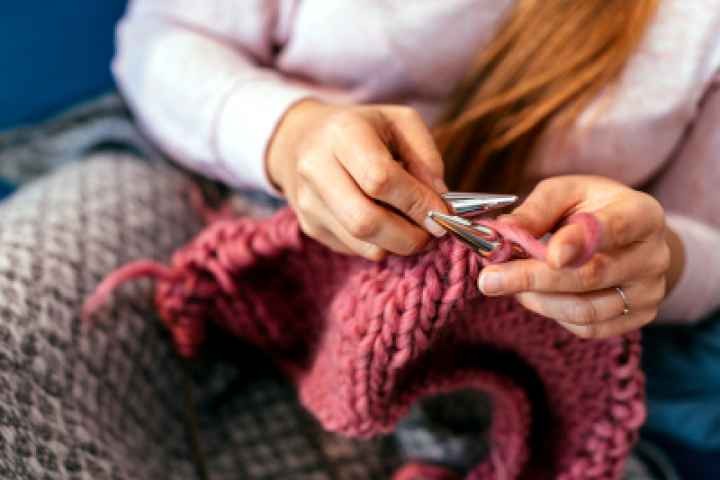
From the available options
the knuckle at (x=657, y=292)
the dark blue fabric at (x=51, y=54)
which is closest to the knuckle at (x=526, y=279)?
the knuckle at (x=657, y=292)

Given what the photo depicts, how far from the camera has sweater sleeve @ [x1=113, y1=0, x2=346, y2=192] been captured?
512mm

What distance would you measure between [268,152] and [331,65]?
136 mm

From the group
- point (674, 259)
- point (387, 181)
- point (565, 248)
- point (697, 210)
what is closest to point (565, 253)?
point (565, 248)

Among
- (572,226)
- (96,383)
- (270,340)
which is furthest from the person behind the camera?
(270,340)

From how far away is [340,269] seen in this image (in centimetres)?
47

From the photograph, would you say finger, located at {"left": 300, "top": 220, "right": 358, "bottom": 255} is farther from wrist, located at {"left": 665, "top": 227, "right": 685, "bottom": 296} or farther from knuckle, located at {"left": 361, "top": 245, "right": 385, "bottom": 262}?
wrist, located at {"left": 665, "top": 227, "right": 685, "bottom": 296}

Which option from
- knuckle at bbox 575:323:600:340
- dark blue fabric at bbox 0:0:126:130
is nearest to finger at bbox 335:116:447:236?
knuckle at bbox 575:323:600:340

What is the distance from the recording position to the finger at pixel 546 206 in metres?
0.33

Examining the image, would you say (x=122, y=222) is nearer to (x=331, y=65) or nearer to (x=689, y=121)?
(x=331, y=65)

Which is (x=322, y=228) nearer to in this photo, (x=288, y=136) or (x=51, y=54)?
(x=288, y=136)

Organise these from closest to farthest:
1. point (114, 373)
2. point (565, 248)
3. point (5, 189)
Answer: point (565, 248)
point (114, 373)
point (5, 189)

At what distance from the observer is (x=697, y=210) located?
1.87 ft

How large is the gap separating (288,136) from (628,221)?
0.84ft

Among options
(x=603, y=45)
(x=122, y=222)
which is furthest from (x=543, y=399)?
(x=122, y=222)
